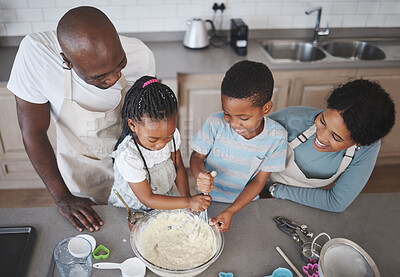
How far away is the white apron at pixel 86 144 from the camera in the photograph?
143 centimetres

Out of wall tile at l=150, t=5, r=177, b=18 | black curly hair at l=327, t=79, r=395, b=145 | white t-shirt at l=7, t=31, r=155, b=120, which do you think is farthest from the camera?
wall tile at l=150, t=5, r=177, b=18

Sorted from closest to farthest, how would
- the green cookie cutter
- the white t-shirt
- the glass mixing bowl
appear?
the glass mixing bowl, the green cookie cutter, the white t-shirt

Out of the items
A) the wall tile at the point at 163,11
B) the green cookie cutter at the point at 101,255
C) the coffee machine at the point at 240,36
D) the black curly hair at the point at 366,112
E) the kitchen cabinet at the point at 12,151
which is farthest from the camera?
the wall tile at the point at 163,11

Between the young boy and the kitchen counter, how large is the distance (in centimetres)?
7

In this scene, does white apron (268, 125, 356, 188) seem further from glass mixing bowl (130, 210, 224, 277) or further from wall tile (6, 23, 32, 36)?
wall tile (6, 23, 32, 36)

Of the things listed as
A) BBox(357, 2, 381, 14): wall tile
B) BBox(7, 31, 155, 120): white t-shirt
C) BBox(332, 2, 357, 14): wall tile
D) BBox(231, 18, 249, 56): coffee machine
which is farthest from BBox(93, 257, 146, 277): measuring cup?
BBox(357, 2, 381, 14): wall tile

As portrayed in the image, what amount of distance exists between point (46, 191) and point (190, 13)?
64.9 inches

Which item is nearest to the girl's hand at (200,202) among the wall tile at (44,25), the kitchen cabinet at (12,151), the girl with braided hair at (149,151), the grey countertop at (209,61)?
the girl with braided hair at (149,151)

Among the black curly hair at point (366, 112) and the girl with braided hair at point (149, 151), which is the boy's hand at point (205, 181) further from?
the black curly hair at point (366, 112)

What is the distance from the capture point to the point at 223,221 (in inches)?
48.0

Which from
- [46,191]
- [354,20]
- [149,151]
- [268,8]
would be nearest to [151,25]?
[268,8]

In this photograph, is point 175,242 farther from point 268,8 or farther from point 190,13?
point 268,8

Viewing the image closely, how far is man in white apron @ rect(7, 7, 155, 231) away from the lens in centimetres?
115

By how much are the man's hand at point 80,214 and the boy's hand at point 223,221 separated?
1.23 feet
